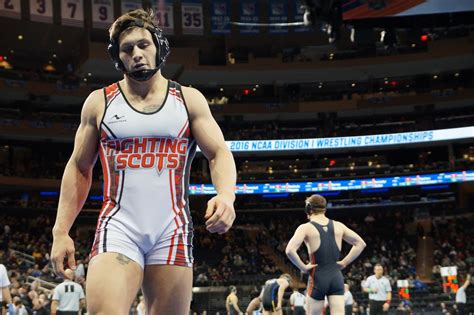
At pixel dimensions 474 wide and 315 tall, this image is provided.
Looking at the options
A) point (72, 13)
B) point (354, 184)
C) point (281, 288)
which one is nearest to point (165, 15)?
point (72, 13)

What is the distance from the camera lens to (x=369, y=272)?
1378 inches

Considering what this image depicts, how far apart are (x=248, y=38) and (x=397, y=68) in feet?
32.2

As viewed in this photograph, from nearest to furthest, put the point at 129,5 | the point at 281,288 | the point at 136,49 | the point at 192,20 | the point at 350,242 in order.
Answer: the point at 136,49, the point at 350,242, the point at 281,288, the point at 129,5, the point at 192,20

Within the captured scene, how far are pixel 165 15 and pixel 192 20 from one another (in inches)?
70.5

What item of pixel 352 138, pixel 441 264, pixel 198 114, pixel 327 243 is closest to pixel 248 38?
pixel 352 138

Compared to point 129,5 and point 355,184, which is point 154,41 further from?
point 355,184

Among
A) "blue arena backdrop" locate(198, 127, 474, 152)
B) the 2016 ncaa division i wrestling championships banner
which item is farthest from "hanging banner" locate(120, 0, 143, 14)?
the 2016 ncaa division i wrestling championships banner

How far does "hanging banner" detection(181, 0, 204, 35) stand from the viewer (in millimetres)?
38862

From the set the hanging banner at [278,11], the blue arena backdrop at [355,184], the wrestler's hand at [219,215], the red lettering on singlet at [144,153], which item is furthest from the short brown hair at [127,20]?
the blue arena backdrop at [355,184]

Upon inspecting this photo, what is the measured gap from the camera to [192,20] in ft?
128

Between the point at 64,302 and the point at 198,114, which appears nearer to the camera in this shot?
the point at 198,114

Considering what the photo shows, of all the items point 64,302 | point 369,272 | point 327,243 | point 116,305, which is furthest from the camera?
point 369,272

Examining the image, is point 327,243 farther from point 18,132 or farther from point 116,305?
point 18,132

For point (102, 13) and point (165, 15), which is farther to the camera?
point (165, 15)
